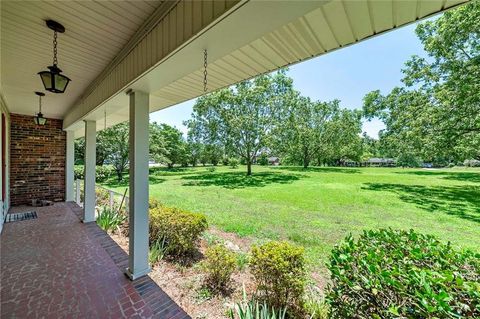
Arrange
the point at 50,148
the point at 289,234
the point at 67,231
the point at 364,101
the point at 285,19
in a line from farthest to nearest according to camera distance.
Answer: the point at 364,101 < the point at 50,148 < the point at 289,234 < the point at 67,231 < the point at 285,19

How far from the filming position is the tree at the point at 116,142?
1371 centimetres

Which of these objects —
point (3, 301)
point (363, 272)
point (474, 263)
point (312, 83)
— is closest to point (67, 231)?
point (3, 301)

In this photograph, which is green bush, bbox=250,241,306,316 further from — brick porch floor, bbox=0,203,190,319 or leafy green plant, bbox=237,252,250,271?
brick porch floor, bbox=0,203,190,319

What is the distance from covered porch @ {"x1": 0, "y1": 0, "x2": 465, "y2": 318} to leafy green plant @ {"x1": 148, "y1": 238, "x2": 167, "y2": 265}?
286mm

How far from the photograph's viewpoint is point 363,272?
1.54 meters

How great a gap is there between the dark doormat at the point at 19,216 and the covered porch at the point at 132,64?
2.96 feet

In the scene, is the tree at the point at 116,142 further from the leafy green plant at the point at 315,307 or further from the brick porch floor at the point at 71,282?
the leafy green plant at the point at 315,307

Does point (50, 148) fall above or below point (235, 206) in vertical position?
above

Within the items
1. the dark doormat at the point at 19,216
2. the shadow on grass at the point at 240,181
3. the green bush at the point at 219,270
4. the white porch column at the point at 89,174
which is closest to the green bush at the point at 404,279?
the green bush at the point at 219,270

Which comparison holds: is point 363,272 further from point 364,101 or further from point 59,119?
point 364,101

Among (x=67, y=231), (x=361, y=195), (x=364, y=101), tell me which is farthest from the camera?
(x=364, y=101)

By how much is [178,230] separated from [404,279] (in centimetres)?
306

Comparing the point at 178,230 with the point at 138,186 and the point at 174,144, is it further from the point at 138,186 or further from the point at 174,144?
the point at 174,144

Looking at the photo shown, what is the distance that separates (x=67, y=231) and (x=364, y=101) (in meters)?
20.7
